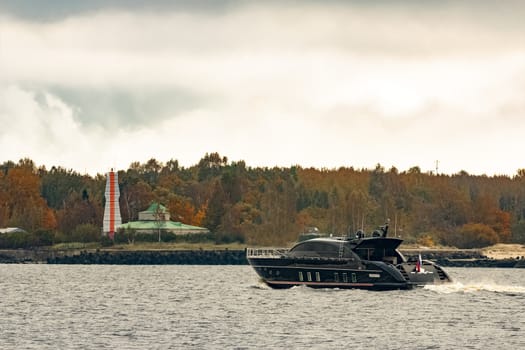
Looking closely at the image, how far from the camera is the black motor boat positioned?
9169 cm

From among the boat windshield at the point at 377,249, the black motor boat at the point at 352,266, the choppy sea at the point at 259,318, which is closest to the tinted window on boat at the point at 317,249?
the black motor boat at the point at 352,266

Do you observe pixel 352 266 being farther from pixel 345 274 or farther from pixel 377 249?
pixel 377 249

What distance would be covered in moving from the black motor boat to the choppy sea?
46.0 inches

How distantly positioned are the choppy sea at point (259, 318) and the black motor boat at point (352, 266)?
1.17 metres

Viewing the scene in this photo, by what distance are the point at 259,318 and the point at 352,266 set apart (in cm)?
1863

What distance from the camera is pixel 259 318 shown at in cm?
7500

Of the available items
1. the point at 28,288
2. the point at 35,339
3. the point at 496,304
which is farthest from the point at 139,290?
the point at 35,339

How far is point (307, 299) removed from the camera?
8869 centimetres

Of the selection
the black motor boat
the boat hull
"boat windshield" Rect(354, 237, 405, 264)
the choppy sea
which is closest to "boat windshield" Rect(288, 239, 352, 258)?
the black motor boat

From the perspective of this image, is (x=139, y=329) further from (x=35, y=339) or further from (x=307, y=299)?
(x=307, y=299)

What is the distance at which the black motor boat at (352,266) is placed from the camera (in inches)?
3610

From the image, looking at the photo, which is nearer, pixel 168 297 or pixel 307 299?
pixel 307 299

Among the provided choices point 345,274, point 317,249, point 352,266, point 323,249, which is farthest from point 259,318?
point 317,249

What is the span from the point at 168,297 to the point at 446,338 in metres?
36.7
